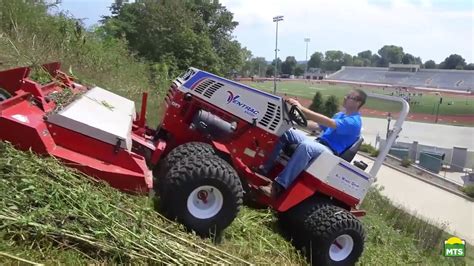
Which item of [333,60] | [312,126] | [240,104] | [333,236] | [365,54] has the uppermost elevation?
[240,104]

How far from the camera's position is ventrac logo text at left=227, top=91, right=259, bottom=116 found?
4984 mm

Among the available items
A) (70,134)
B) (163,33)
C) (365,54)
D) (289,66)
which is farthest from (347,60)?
(70,134)

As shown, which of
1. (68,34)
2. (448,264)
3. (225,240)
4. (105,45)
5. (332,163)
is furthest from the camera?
(105,45)

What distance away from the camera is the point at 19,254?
310 centimetres

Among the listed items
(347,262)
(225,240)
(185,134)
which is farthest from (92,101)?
(347,262)

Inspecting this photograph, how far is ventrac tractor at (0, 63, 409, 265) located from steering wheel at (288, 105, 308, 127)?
0.4 inches

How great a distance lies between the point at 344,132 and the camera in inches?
203

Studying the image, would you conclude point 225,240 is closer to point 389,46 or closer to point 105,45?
point 105,45

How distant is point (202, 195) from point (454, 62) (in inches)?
5684

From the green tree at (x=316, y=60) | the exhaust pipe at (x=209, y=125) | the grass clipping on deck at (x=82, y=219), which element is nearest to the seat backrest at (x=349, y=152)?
the exhaust pipe at (x=209, y=125)

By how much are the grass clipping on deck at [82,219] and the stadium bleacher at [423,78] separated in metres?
103

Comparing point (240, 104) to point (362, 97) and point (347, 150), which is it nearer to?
point (347, 150)

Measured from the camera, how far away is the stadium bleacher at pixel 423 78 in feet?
320

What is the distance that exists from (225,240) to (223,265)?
624mm
